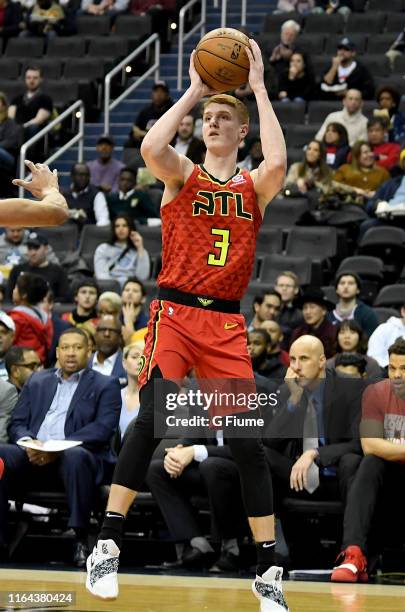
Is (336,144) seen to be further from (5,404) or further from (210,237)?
(210,237)

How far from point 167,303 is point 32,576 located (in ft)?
7.30

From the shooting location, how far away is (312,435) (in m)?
9.11

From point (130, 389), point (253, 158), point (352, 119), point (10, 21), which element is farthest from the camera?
point (10, 21)

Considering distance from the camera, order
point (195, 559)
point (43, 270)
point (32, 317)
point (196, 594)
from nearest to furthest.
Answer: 1. point (196, 594)
2. point (195, 559)
3. point (32, 317)
4. point (43, 270)

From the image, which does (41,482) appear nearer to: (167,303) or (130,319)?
(130,319)

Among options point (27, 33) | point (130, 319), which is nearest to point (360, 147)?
point (130, 319)

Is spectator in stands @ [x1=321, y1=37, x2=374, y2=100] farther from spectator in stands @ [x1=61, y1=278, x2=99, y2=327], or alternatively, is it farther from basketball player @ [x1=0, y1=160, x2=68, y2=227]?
basketball player @ [x1=0, y1=160, x2=68, y2=227]

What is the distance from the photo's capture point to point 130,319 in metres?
12.0

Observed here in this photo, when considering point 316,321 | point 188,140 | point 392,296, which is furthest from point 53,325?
point 188,140

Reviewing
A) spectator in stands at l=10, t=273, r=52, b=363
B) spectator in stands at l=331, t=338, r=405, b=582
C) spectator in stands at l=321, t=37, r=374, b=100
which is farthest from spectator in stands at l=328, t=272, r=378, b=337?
spectator in stands at l=321, t=37, r=374, b=100

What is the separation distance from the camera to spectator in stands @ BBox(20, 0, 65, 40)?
19750 mm

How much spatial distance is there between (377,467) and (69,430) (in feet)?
7.70

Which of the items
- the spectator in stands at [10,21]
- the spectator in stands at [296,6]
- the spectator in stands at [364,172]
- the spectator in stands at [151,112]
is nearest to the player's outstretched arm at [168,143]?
the spectator in stands at [364,172]

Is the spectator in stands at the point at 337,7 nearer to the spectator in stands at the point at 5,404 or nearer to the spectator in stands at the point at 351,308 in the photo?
the spectator in stands at the point at 351,308
